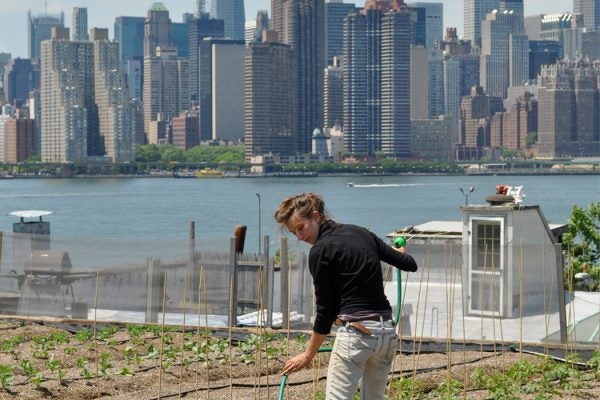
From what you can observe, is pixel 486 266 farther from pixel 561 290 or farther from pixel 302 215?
pixel 302 215

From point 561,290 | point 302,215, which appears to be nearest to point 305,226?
point 302,215

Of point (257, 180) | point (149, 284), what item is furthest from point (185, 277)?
point (257, 180)

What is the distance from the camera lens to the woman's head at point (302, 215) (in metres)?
6.51

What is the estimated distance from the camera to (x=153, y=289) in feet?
45.8

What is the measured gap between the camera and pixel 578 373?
9.88m

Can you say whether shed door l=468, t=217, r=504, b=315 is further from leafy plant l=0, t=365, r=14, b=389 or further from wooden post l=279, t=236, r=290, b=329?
leafy plant l=0, t=365, r=14, b=389

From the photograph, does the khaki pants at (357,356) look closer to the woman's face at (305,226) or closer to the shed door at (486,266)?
the woman's face at (305,226)

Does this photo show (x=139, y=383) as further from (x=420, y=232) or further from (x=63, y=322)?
(x=420, y=232)

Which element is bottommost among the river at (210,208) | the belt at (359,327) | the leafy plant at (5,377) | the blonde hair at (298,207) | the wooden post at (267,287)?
the river at (210,208)

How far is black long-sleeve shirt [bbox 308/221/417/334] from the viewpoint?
21.5 feet

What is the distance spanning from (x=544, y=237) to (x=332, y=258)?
8864mm

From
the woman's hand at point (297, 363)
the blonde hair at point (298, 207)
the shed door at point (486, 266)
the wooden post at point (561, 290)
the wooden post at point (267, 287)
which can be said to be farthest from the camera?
the shed door at point (486, 266)

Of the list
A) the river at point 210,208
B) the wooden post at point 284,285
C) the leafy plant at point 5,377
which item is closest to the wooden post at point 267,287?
the wooden post at point 284,285

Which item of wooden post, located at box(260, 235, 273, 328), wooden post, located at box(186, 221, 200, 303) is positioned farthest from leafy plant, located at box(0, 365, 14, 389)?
wooden post, located at box(186, 221, 200, 303)
